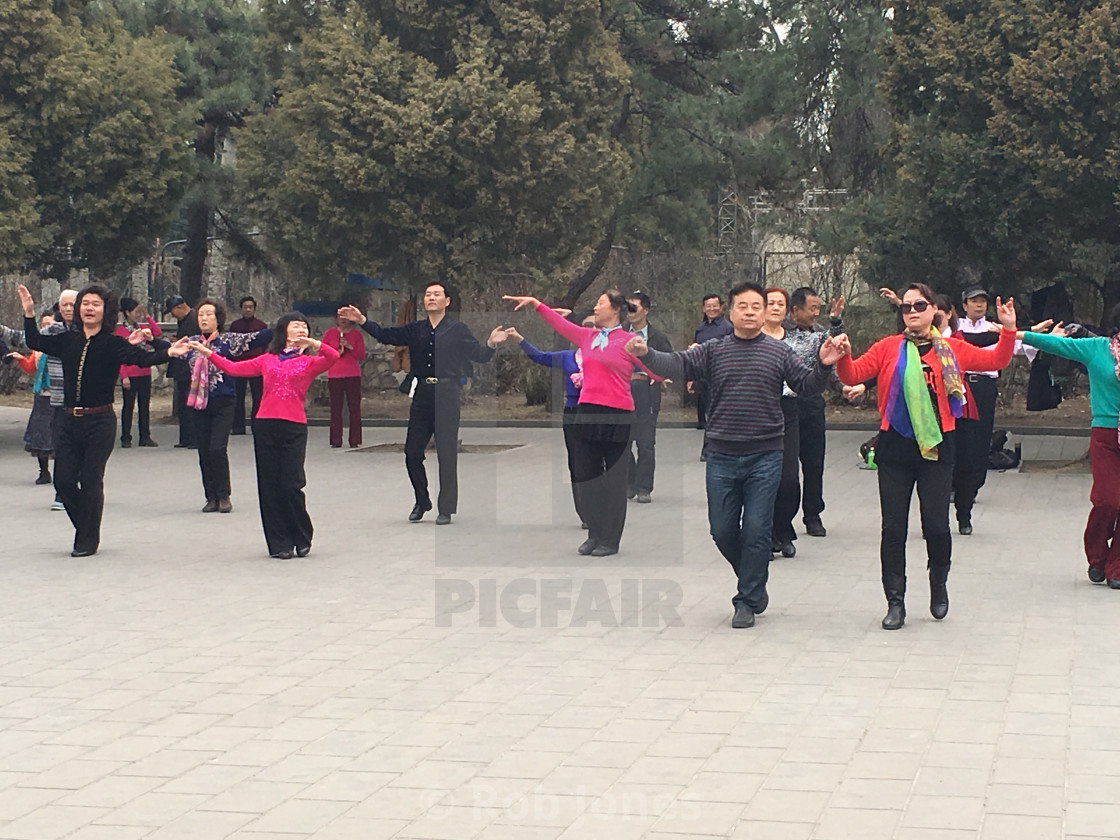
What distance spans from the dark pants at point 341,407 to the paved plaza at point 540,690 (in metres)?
7.19

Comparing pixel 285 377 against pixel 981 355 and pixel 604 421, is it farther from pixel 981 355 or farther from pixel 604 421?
pixel 981 355

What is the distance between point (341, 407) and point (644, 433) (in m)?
6.72

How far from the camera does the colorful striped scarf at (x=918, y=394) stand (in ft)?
26.9

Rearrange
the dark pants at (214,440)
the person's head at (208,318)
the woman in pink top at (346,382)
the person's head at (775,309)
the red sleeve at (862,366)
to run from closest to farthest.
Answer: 1. the red sleeve at (862,366)
2. the person's head at (775,309)
3. the dark pants at (214,440)
4. the person's head at (208,318)
5. the woman in pink top at (346,382)

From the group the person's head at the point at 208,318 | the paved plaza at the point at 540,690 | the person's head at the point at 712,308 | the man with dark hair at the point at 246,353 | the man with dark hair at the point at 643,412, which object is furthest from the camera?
the person's head at the point at 712,308

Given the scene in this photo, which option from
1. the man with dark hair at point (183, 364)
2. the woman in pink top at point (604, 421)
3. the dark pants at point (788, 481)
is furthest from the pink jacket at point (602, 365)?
the man with dark hair at point (183, 364)

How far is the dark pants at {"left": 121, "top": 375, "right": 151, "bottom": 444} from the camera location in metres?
19.6

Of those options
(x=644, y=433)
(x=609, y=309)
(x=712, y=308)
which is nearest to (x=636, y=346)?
(x=609, y=309)

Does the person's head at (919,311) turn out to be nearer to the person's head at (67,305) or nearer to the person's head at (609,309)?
the person's head at (609,309)

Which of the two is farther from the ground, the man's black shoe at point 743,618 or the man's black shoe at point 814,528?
the man's black shoe at point 814,528

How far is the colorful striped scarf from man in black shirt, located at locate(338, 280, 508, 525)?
4.74 meters

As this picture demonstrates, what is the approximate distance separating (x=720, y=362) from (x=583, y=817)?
3818 millimetres

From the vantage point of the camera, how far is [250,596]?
30.8 feet

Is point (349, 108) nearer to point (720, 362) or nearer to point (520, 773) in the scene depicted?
point (720, 362)
